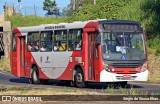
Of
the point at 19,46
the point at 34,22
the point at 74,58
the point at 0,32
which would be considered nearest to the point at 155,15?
the point at 19,46

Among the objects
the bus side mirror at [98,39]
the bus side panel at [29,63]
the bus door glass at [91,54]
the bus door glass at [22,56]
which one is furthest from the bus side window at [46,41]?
the bus side mirror at [98,39]

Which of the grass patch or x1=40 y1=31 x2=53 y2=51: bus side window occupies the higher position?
x1=40 y1=31 x2=53 y2=51: bus side window

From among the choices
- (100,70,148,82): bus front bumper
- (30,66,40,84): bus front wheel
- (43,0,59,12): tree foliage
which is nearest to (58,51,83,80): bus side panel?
(100,70,148,82): bus front bumper

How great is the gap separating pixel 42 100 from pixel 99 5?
41053 mm

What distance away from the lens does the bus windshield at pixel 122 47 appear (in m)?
26.9

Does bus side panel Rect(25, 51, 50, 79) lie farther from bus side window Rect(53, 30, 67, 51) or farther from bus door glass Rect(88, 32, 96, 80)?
bus door glass Rect(88, 32, 96, 80)

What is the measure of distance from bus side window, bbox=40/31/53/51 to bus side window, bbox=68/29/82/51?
79.2 inches

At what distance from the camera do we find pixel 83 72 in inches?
1097

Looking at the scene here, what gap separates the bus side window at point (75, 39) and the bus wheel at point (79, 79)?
3.68 ft

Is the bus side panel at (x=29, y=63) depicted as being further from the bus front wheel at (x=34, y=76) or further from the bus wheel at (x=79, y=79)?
the bus wheel at (x=79, y=79)

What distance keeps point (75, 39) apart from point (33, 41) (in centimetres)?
438

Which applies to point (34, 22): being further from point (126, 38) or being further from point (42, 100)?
point (42, 100)

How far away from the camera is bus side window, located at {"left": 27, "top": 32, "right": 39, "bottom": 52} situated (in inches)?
1268

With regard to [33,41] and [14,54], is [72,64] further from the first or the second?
[14,54]
